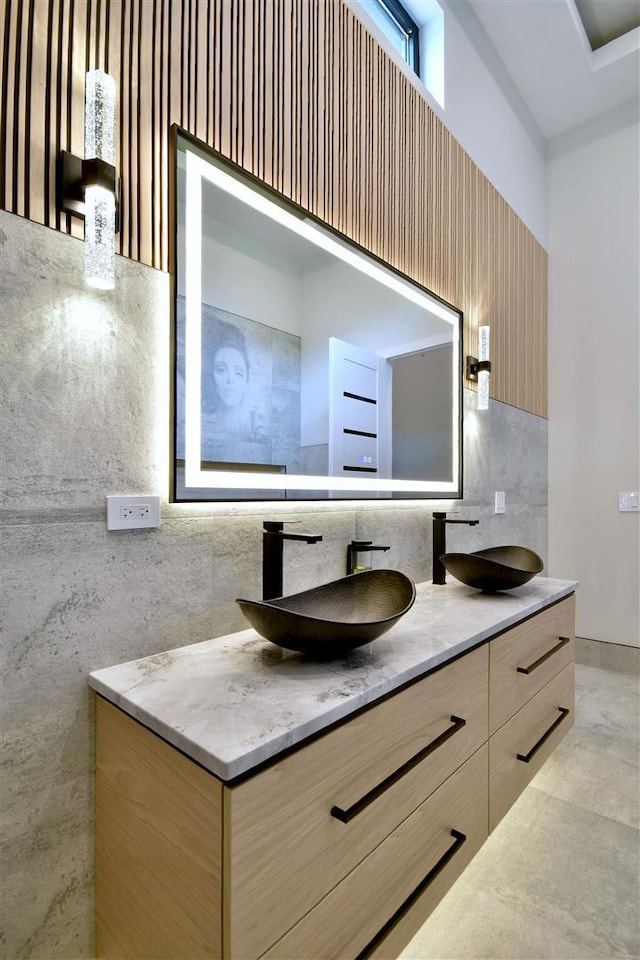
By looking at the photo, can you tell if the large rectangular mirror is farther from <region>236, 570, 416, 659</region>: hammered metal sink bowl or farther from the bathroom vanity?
the bathroom vanity

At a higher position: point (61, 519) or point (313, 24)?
A: point (313, 24)

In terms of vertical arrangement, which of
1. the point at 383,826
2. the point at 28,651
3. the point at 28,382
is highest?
the point at 28,382

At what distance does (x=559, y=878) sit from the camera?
144cm

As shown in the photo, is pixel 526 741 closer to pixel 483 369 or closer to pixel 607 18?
pixel 483 369

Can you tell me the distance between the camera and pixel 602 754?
6.82 feet

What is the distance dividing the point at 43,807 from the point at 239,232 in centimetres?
144

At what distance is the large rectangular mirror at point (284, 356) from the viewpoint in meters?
1.23

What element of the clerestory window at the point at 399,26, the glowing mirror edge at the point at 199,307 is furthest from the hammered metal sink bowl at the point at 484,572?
the clerestory window at the point at 399,26

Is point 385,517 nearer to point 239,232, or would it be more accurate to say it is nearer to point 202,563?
point 202,563

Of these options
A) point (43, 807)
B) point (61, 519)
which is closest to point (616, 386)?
point (61, 519)

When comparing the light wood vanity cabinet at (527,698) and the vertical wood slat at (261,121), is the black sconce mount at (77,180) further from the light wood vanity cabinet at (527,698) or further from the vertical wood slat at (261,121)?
the light wood vanity cabinet at (527,698)

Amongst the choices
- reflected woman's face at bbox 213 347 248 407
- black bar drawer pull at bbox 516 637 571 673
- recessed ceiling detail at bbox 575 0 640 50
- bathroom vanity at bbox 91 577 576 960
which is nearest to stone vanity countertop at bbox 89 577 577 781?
bathroom vanity at bbox 91 577 576 960

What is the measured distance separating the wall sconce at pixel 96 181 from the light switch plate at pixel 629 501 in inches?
122

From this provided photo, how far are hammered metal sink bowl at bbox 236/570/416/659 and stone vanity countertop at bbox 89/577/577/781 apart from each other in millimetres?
61
